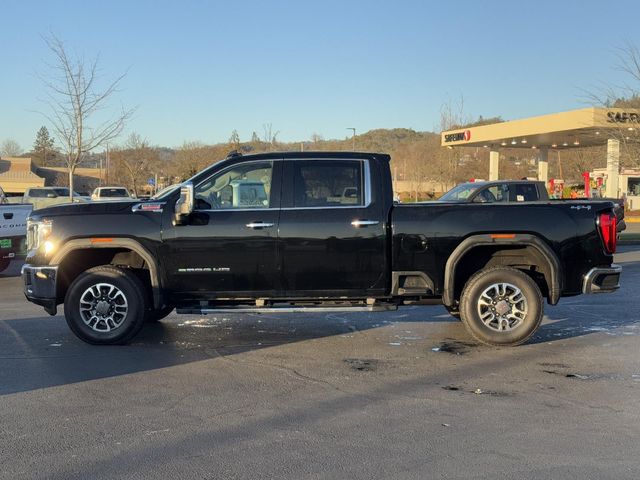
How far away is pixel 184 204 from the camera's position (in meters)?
6.98

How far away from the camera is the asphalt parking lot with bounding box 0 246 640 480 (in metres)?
4.25

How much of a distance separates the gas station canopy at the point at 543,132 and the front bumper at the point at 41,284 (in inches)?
867

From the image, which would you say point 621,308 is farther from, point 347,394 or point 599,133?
point 599,133

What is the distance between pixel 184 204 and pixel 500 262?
3617mm

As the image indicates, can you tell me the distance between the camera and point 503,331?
24.0 ft

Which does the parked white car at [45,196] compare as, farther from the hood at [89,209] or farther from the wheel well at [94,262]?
the hood at [89,209]

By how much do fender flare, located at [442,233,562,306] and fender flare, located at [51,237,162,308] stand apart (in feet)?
10.2

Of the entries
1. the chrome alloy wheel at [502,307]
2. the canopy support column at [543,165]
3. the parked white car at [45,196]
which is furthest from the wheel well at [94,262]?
the canopy support column at [543,165]

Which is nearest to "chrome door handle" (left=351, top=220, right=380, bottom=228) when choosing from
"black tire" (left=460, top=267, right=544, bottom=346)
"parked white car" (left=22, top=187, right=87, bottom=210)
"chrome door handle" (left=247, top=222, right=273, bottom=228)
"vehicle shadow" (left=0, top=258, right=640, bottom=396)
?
"chrome door handle" (left=247, top=222, right=273, bottom=228)

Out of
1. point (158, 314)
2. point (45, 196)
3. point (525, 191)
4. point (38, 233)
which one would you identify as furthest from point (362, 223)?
point (45, 196)

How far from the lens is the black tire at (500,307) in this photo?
23.9 feet

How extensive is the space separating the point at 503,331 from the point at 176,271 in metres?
3.61

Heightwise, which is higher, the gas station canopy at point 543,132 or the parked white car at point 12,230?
the gas station canopy at point 543,132

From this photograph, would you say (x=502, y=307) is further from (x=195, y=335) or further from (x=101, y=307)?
(x=101, y=307)
